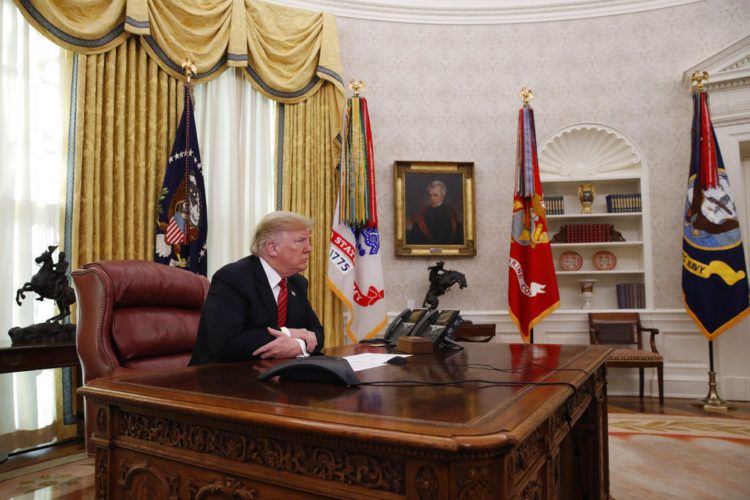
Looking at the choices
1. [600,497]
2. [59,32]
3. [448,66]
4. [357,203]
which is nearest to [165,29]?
[59,32]

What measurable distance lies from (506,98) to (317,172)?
2.42m

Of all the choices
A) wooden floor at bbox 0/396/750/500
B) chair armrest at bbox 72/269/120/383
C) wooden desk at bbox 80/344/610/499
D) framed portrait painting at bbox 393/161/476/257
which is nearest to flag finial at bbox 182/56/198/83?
framed portrait painting at bbox 393/161/476/257

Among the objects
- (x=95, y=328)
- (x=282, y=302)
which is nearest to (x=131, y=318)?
(x=95, y=328)

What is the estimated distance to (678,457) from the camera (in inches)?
Answer: 132

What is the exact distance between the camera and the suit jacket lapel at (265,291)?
2328 mm

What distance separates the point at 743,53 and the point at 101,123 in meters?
6.17

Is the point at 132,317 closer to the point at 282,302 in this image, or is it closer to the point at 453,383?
the point at 282,302

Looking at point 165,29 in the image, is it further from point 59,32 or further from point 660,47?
point 660,47

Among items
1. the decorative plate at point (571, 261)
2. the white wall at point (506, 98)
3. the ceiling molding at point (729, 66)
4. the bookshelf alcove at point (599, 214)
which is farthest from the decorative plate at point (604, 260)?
the ceiling molding at point (729, 66)

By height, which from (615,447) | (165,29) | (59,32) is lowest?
(615,447)

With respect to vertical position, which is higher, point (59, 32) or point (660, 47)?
point (660, 47)

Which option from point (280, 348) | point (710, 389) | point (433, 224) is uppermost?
point (433, 224)

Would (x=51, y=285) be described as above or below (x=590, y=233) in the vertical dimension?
below

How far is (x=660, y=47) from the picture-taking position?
232 inches
